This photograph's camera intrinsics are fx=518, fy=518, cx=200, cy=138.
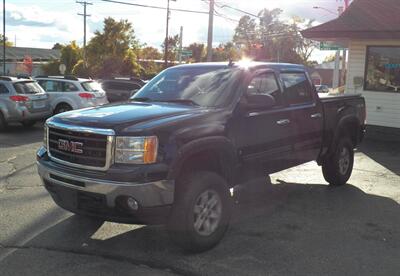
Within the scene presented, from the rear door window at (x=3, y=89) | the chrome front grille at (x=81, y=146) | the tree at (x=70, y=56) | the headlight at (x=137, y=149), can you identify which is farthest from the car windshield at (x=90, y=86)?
the tree at (x=70, y=56)

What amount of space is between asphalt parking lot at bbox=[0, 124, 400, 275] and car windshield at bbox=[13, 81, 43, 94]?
7.08 m

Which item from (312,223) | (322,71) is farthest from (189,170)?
(322,71)

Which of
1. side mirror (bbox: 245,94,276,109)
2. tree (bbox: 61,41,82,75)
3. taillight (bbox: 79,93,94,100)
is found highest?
tree (bbox: 61,41,82,75)

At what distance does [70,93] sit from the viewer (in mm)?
16547

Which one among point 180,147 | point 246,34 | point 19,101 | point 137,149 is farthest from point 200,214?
point 246,34

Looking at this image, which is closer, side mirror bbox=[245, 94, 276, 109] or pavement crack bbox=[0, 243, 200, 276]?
pavement crack bbox=[0, 243, 200, 276]

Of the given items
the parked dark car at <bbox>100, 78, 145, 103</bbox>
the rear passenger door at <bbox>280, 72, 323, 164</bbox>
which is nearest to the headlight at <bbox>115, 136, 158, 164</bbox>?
the rear passenger door at <bbox>280, 72, 323, 164</bbox>

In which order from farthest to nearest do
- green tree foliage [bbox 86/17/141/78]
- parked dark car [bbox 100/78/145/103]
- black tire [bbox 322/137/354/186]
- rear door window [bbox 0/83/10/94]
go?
green tree foliage [bbox 86/17/141/78] < parked dark car [bbox 100/78/145/103] < rear door window [bbox 0/83/10/94] < black tire [bbox 322/137/354/186]

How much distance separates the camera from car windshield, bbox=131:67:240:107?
5.68 metres

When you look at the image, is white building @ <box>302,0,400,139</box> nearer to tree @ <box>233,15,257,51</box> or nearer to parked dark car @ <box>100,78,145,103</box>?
parked dark car @ <box>100,78,145,103</box>

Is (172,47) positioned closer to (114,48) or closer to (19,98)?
(114,48)

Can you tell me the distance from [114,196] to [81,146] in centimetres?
63

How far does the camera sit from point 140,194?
177 inches

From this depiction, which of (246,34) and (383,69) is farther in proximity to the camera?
(246,34)
